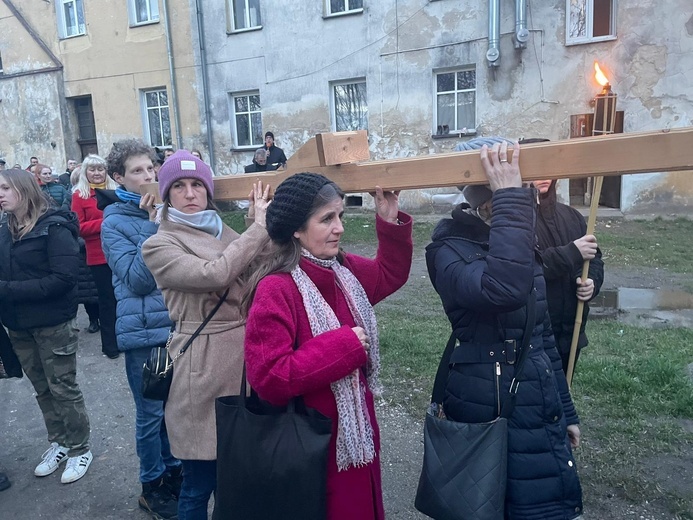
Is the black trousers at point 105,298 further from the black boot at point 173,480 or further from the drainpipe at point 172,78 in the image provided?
the drainpipe at point 172,78

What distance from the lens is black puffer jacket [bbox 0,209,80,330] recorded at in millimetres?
3531

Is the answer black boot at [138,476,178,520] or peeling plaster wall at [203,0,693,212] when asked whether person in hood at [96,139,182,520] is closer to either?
black boot at [138,476,178,520]

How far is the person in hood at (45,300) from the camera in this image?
11.6 feet

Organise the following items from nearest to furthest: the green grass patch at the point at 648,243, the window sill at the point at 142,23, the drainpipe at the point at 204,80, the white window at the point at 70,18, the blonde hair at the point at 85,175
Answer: the blonde hair at the point at 85,175 < the green grass patch at the point at 648,243 < the drainpipe at the point at 204,80 < the window sill at the point at 142,23 < the white window at the point at 70,18

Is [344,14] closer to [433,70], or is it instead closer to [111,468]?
[433,70]

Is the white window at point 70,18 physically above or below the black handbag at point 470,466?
above

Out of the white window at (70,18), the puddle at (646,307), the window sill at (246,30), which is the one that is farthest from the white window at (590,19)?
the white window at (70,18)

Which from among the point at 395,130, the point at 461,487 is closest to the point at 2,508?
the point at 461,487

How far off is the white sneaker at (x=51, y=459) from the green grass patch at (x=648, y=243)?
7.83 metres

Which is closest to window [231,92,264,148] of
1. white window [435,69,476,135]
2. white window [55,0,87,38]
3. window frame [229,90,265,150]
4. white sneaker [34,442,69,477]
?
window frame [229,90,265,150]

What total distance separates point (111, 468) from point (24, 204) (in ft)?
5.78

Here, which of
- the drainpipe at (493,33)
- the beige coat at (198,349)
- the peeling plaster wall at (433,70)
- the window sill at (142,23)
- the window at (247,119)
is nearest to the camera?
the beige coat at (198,349)

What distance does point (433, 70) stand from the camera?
13.9 metres

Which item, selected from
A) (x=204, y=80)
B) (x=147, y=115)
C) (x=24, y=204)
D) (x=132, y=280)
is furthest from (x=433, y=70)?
(x=132, y=280)
